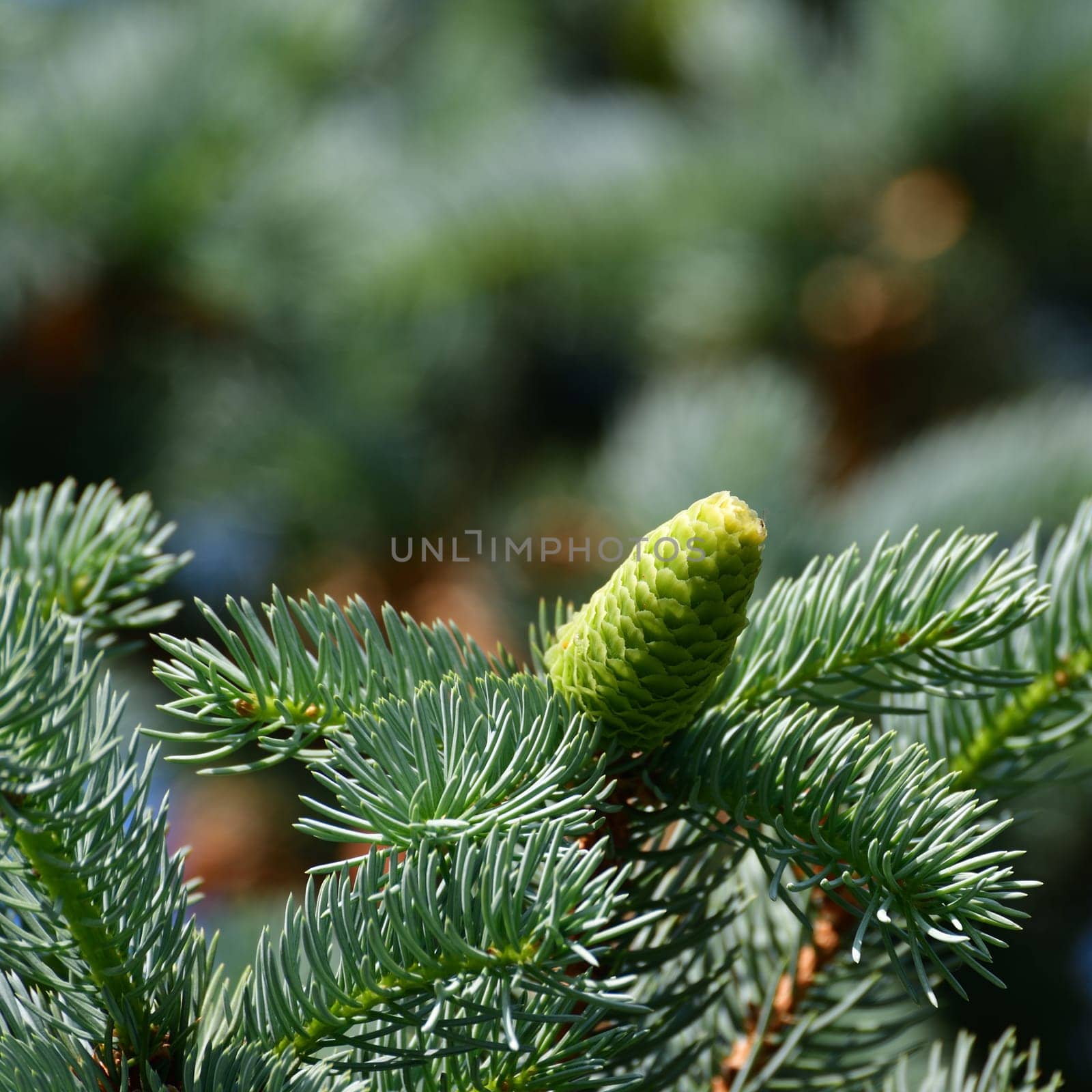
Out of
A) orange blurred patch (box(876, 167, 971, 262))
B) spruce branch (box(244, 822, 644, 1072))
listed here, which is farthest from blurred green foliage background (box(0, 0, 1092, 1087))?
spruce branch (box(244, 822, 644, 1072))

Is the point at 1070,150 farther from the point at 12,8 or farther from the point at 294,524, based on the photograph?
the point at 12,8

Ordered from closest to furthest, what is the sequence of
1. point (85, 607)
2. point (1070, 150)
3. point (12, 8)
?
point (85, 607) → point (1070, 150) → point (12, 8)

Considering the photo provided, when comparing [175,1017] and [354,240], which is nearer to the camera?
[175,1017]

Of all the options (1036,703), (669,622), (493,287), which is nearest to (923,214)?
(493,287)

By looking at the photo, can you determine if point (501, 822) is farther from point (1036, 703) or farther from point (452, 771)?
point (1036, 703)

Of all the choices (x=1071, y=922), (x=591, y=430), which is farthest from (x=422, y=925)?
(x=591, y=430)

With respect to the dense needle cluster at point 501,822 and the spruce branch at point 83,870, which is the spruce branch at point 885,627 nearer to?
the dense needle cluster at point 501,822

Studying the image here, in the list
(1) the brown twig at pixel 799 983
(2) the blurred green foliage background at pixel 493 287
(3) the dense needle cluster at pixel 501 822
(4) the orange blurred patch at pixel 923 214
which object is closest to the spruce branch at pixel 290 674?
(3) the dense needle cluster at pixel 501 822

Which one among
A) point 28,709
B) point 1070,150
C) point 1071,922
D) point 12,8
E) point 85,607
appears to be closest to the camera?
point 28,709
